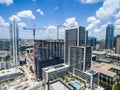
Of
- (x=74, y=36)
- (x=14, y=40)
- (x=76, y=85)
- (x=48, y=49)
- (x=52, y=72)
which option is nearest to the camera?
(x=76, y=85)

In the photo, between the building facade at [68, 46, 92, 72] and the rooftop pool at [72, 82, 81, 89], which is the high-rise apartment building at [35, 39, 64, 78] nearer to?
the building facade at [68, 46, 92, 72]

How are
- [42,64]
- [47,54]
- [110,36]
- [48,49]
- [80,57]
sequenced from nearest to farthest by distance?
[80,57] < [42,64] < [47,54] < [48,49] < [110,36]

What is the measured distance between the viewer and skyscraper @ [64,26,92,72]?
31.8 meters

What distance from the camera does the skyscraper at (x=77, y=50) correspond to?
31.8 metres

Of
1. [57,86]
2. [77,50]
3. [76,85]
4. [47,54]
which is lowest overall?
[76,85]

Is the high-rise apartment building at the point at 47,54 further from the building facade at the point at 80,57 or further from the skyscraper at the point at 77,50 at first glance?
the building facade at the point at 80,57

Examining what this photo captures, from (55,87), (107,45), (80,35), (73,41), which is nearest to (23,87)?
(55,87)

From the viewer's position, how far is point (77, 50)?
33031 millimetres

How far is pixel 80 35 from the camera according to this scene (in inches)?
1369

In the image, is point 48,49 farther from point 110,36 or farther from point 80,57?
point 110,36

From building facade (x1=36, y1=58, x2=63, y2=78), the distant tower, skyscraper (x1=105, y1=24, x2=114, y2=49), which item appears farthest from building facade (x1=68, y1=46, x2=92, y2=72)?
skyscraper (x1=105, y1=24, x2=114, y2=49)

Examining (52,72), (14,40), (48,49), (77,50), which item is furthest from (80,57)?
(14,40)

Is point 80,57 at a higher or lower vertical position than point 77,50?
lower

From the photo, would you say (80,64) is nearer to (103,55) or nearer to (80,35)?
(80,35)
